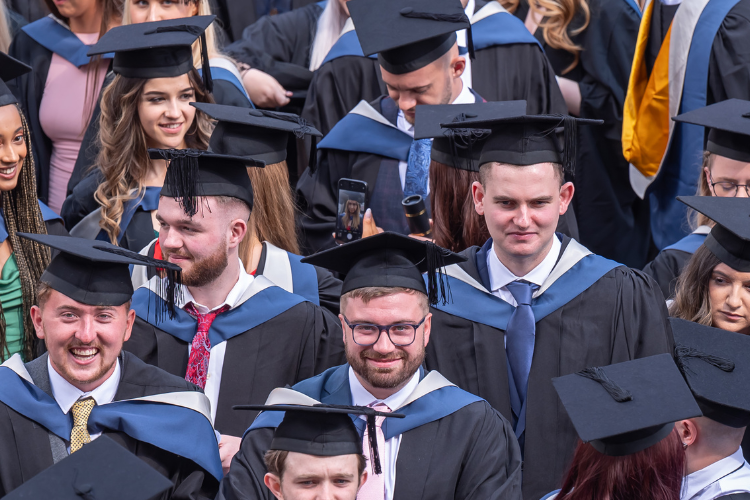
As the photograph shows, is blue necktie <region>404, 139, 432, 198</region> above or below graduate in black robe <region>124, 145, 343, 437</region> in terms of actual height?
above

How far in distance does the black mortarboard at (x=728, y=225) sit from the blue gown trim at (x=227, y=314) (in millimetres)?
1872

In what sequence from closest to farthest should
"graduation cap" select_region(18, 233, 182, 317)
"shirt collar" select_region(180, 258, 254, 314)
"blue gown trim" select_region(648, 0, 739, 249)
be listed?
"graduation cap" select_region(18, 233, 182, 317)
"shirt collar" select_region(180, 258, 254, 314)
"blue gown trim" select_region(648, 0, 739, 249)

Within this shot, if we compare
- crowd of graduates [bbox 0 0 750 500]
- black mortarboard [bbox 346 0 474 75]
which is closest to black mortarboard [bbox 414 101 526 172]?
crowd of graduates [bbox 0 0 750 500]

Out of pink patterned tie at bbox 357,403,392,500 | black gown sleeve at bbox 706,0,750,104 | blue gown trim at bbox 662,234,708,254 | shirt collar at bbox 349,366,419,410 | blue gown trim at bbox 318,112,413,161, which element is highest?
black gown sleeve at bbox 706,0,750,104

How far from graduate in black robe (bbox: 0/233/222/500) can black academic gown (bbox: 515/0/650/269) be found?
3.65 m

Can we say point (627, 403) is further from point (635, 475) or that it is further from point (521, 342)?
point (521, 342)

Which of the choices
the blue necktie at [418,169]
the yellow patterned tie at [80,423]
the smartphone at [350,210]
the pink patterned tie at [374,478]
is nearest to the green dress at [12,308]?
the yellow patterned tie at [80,423]

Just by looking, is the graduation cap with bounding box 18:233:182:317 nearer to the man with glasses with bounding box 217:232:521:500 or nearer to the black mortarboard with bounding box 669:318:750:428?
the man with glasses with bounding box 217:232:521:500

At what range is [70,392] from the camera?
408 cm

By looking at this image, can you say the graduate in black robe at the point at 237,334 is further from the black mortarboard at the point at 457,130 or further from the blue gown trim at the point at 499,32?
the blue gown trim at the point at 499,32

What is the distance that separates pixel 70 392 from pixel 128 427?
0.87 ft

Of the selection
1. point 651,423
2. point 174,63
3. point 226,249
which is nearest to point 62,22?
point 174,63

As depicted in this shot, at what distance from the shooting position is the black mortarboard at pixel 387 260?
13.8 feet

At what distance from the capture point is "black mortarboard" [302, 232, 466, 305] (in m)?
4.21
